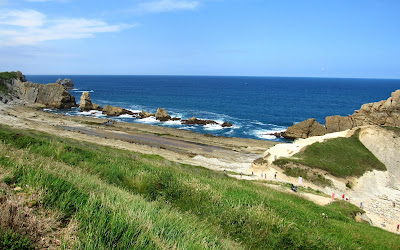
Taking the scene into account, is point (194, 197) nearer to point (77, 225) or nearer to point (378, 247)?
point (77, 225)

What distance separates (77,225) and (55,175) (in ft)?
11.0

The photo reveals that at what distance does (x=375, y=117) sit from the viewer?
56875 mm

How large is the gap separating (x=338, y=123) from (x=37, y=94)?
359 ft

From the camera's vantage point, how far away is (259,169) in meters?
43.5

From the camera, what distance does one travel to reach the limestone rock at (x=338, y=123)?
62938 millimetres

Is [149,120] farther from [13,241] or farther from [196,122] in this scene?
[13,241]

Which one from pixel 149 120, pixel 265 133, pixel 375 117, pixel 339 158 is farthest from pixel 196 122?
pixel 375 117

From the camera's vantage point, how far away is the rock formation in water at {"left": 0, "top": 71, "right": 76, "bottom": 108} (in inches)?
3989

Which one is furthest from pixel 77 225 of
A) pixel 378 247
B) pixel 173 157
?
pixel 173 157

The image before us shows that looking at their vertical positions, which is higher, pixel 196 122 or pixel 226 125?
pixel 196 122

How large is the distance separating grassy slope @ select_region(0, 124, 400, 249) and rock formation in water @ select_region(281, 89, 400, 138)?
49237mm

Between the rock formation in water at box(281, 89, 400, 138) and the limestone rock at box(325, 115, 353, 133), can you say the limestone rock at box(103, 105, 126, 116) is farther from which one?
the limestone rock at box(325, 115, 353, 133)

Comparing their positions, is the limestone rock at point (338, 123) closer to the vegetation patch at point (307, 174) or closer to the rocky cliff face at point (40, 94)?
the vegetation patch at point (307, 174)

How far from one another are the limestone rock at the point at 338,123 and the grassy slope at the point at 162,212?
2106 inches
